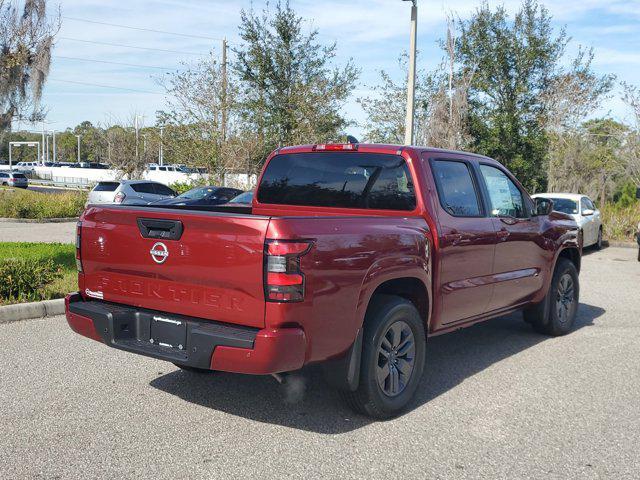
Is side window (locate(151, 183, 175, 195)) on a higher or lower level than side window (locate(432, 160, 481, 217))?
lower

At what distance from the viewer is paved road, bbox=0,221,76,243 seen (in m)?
16.6

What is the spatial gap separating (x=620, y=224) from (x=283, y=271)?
18833mm

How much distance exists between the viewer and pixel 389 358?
4977 mm

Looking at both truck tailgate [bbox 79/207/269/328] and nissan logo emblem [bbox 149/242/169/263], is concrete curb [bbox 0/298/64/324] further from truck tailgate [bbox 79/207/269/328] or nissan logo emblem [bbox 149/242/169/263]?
nissan logo emblem [bbox 149/242/169/263]

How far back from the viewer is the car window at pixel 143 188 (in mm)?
24656

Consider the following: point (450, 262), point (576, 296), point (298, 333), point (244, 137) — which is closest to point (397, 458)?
point (298, 333)

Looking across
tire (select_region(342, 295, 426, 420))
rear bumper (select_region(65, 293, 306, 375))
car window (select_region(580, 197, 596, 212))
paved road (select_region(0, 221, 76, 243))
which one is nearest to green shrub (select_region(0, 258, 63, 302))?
rear bumper (select_region(65, 293, 306, 375))

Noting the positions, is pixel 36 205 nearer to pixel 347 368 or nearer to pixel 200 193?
pixel 200 193

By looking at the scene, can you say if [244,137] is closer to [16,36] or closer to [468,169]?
[16,36]

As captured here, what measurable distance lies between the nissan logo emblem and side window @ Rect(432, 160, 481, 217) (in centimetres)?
232

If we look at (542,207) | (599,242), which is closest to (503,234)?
(542,207)

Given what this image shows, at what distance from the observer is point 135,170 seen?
151ft

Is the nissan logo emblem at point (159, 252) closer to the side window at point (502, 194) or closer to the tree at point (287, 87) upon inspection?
the side window at point (502, 194)

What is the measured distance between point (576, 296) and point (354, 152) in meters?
3.85
